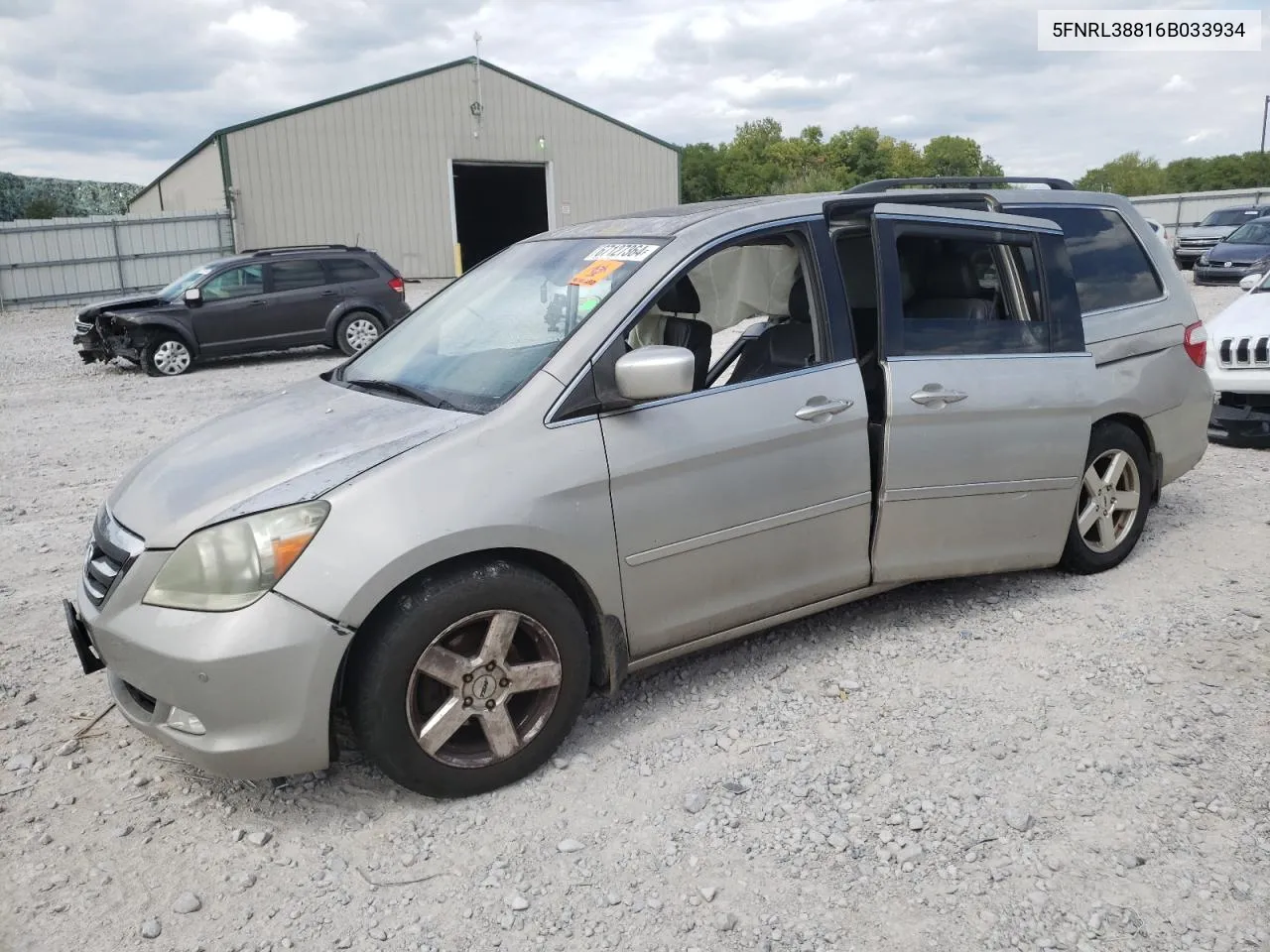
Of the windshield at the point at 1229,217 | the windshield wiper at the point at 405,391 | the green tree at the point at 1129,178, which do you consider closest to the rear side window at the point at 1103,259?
the windshield wiper at the point at 405,391

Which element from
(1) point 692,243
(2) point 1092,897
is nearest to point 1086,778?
(2) point 1092,897

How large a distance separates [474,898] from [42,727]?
6.33 feet

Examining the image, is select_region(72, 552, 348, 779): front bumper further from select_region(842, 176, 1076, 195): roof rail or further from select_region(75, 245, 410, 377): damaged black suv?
select_region(75, 245, 410, 377): damaged black suv

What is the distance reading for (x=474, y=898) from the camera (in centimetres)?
272

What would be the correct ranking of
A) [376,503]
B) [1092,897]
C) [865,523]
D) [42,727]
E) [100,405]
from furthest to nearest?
[100,405] < [865,523] < [42,727] < [376,503] < [1092,897]

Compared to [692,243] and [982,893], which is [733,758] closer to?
[982,893]

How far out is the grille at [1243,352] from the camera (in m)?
7.16

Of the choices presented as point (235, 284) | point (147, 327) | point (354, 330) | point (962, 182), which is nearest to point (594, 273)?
point (962, 182)

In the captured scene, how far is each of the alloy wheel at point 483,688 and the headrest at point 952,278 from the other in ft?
7.85

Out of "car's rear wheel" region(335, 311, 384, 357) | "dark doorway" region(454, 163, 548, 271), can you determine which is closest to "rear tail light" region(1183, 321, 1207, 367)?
"car's rear wheel" region(335, 311, 384, 357)

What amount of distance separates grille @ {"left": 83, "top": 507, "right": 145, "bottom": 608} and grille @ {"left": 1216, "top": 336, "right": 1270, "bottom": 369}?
7.25 metres

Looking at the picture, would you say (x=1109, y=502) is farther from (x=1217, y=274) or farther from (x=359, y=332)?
(x=1217, y=274)

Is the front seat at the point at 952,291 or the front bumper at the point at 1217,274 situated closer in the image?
the front seat at the point at 952,291

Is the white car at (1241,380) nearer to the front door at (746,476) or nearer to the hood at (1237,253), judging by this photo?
the front door at (746,476)
